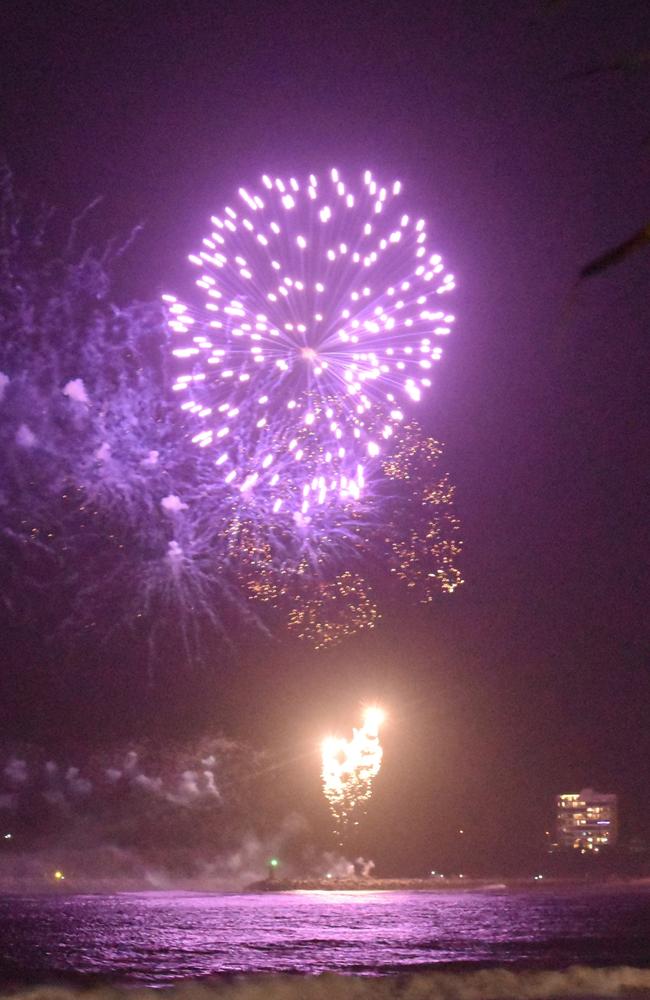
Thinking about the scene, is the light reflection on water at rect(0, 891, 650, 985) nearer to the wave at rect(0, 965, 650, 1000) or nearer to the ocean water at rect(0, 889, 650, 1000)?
the ocean water at rect(0, 889, 650, 1000)

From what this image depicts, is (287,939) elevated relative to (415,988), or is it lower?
elevated

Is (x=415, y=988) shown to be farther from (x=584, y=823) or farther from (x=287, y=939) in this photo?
(x=584, y=823)

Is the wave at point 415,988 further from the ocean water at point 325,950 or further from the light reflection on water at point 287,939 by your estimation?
the light reflection on water at point 287,939

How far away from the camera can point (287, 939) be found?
167 feet

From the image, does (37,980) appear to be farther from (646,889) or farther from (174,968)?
(646,889)

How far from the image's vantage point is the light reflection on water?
34.7 metres

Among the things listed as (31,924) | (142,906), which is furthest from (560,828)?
(31,924)

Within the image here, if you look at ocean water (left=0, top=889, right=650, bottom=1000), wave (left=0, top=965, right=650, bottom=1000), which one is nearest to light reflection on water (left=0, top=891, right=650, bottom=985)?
ocean water (left=0, top=889, right=650, bottom=1000)

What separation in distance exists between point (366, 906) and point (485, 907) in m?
10.8

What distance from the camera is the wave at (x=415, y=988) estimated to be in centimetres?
1986

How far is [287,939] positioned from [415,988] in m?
30.2

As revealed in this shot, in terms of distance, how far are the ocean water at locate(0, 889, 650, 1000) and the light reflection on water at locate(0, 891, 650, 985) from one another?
0.07m

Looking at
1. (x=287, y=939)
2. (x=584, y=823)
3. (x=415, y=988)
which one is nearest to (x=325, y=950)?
(x=287, y=939)

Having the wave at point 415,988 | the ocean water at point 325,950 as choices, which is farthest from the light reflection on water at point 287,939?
the wave at point 415,988
